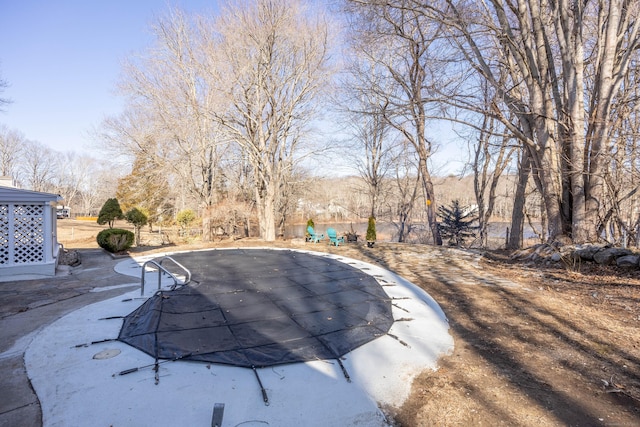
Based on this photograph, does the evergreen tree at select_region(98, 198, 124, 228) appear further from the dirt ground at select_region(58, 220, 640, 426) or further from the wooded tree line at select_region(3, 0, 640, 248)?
the dirt ground at select_region(58, 220, 640, 426)

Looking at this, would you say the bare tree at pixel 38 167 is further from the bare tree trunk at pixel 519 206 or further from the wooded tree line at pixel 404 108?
the bare tree trunk at pixel 519 206

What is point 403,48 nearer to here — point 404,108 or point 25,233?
point 404,108

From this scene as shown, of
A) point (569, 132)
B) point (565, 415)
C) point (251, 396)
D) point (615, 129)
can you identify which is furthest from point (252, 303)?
point (615, 129)

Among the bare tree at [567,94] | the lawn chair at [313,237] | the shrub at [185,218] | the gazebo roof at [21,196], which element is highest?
the bare tree at [567,94]

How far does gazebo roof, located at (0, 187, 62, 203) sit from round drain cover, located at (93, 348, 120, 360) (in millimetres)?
4057

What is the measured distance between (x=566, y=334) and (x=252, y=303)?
3200 mm

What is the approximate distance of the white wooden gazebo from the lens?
5.39 meters

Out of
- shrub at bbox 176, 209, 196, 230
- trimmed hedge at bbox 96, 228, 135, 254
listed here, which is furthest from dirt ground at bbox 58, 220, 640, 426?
shrub at bbox 176, 209, 196, 230

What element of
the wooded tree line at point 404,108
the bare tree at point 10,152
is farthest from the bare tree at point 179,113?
the bare tree at point 10,152

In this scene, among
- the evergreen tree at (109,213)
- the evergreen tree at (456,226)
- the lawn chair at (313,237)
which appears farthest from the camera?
the evergreen tree at (456,226)

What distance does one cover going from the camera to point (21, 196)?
544cm

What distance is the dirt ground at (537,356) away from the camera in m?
2.04

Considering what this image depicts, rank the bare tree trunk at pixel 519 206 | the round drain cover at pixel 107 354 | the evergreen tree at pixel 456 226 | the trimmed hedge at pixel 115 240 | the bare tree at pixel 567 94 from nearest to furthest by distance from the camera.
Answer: the round drain cover at pixel 107 354 < the bare tree at pixel 567 94 < the trimmed hedge at pixel 115 240 < the bare tree trunk at pixel 519 206 < the evergreen tree at pixel 456 226

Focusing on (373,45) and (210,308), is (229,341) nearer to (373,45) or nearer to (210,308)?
(210,308)
